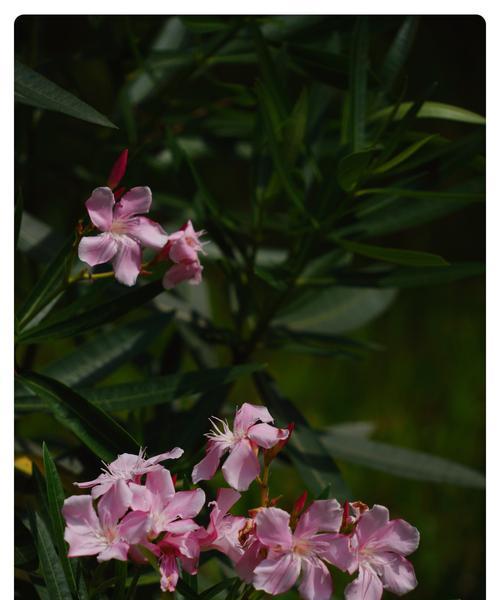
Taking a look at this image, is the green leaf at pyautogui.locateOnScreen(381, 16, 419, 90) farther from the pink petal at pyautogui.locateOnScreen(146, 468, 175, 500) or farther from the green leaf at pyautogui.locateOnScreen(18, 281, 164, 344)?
the pink petal at pyautogui.locateOnScreen(146, 468, 175, 500)

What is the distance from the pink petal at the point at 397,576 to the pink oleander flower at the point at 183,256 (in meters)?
0.26

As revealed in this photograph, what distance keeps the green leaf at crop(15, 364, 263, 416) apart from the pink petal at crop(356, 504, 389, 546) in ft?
0.83

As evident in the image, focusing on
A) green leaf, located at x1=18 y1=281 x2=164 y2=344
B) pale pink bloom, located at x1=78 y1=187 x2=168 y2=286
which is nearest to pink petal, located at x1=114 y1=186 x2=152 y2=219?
pale pink bloom, located at x1=78 y1=187 x2=168 y2=286

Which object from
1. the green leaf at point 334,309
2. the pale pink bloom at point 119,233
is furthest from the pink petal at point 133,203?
the green leaf at point 334,309

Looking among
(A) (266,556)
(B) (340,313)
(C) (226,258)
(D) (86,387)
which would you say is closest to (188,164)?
(C) (226,258)

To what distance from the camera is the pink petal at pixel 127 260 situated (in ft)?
2.23

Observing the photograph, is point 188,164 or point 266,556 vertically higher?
point 188,164

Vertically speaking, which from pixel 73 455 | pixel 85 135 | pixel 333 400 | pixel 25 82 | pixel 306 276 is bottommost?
pixel 333 400

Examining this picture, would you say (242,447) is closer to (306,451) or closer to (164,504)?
(164,504)

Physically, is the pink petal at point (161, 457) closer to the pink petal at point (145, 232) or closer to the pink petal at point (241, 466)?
the pink petal at point (241, 466)

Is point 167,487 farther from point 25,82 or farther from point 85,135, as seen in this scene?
point 85,135

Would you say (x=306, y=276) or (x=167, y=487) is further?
(x=306, y=276)

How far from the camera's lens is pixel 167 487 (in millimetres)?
577

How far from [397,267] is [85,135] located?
0.45 m
